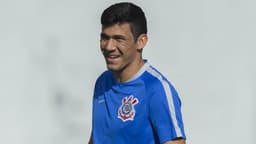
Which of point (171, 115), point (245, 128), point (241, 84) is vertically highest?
point (171, 115)

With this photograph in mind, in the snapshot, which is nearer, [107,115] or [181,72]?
[107,115]

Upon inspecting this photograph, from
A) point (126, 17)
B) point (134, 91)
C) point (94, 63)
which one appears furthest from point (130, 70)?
point (94, 63)

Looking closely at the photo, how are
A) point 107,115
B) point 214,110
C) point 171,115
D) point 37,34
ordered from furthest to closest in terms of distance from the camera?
1. point 214,110
2. point 37,34
3. point 107,115
4. point 171,115

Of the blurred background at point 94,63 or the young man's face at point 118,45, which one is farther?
the blurred background at point 94,63

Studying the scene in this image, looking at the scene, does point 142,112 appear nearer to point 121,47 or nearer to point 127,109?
point 127,109

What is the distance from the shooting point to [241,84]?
366 centimetres

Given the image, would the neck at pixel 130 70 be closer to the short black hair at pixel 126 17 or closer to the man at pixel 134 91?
the man at pixel 134 91

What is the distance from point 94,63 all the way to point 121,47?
120 cm

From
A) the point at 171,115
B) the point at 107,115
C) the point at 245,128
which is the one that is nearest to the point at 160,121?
the point at 171,115

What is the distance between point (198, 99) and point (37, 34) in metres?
0.93

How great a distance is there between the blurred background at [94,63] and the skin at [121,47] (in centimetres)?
112

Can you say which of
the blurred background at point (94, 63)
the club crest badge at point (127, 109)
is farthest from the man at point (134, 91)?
the blurred background at point (94, 63)

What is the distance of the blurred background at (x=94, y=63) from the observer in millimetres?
3402

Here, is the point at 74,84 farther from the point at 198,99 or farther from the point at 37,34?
the point at 198,99
